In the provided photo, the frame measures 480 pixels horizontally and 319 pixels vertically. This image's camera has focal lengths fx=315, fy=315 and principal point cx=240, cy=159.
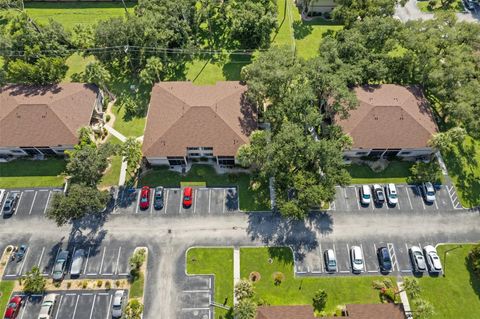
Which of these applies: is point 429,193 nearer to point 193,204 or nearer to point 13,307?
point 193,204

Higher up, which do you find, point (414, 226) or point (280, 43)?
point (280, 43)

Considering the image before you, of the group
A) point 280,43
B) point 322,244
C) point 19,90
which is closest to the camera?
point 322,244

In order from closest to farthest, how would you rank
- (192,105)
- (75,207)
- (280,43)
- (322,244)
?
(75,207) → (322,244) → (192,105) → (280,43)

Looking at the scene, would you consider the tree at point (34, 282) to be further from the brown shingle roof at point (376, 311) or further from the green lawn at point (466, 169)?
the green lawn at point (466, 169)

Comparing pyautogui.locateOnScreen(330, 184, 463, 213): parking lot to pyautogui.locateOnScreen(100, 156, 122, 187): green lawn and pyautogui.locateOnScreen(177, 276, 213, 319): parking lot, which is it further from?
pyautogui.locateOnScreen(100, 156, 122, 187): green lawn

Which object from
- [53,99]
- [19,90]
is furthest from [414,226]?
[19,90]

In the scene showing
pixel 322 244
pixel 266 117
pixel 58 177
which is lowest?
pixel 322 244

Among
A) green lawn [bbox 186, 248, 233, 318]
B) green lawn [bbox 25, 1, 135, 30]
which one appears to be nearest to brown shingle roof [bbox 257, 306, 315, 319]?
green lawn [bbox 186, 248, 233, 318]

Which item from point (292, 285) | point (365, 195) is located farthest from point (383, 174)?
point (292, 285)

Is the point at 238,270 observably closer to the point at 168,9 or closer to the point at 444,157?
the point at 444,157
